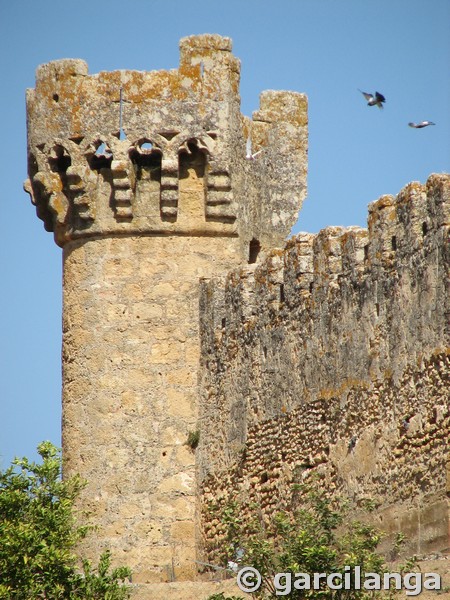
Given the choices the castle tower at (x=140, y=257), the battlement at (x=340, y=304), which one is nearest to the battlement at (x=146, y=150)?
the castle tower at (x=140, y=257)

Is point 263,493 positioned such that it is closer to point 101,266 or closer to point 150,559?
point 150,559

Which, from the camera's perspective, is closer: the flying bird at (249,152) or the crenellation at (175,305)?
the crenellation at (175,305)

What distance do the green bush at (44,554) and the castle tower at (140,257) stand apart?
10.5 feet

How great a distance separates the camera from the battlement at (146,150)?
25.1 m

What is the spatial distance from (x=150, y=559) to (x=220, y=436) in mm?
1507

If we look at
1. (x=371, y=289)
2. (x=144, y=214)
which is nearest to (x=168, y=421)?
(x=144, y=214)

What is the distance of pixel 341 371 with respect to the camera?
73.3 feet

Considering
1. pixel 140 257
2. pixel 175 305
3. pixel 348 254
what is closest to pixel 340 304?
pixel 348 254

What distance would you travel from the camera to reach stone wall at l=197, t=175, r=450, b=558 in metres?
20.5

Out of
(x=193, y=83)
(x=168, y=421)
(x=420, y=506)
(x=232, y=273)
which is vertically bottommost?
(x=420, y=506)

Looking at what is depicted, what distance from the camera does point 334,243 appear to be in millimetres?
22625

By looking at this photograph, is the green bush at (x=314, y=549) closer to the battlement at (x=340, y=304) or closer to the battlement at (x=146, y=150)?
the battlement at (x=340, y=304)

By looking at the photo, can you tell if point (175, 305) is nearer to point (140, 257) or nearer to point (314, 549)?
point (140, 257)

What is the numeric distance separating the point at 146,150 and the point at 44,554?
232 inches
